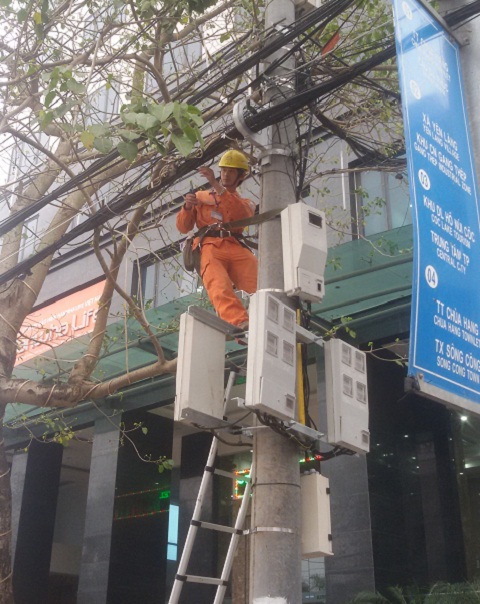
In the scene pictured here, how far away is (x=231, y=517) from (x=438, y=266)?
10.9 metres

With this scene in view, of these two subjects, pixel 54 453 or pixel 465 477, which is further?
pixel 54 453

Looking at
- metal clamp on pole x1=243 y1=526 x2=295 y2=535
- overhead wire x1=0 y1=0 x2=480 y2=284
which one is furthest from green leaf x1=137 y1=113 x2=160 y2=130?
metal clamp on pole x1=243 y1=526 x2=295 y2=535

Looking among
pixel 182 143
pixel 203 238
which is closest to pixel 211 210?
pixel 203 238

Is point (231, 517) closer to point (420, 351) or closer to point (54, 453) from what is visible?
point (54, 453)

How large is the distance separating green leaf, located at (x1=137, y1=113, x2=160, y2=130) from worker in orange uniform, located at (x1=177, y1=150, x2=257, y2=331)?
138cm

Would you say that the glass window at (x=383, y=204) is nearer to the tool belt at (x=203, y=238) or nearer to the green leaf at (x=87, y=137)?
the tool belt at (x=203, y=238)

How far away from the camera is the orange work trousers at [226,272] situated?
619cm

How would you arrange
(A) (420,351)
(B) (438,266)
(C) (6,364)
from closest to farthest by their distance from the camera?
(A) (420,351) → (B) (438,266) → (C) (6,364)

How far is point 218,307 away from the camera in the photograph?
20.2ft

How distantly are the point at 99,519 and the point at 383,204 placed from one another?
7183 millimetres

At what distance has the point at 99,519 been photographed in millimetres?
13109

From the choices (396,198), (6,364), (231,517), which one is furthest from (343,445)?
(231,517)

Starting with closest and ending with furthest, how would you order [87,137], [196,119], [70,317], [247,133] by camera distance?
[196,119], [87,137], [247,133], [70,317]

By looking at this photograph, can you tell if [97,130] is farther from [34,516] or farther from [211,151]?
[34,516]
